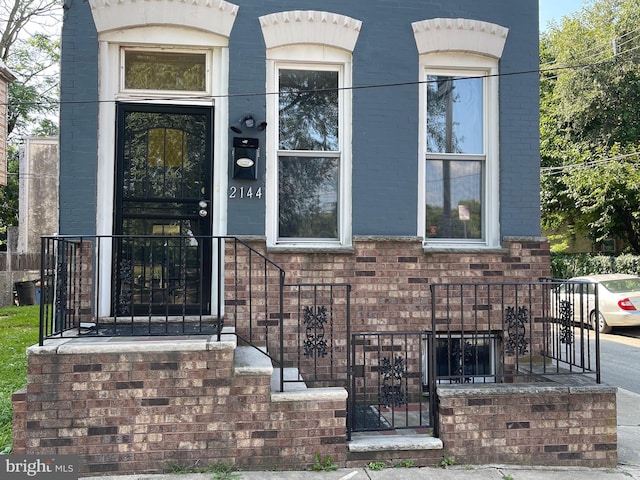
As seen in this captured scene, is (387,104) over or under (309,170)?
over

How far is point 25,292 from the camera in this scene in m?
15.3

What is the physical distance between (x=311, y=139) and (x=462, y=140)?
1617 mm

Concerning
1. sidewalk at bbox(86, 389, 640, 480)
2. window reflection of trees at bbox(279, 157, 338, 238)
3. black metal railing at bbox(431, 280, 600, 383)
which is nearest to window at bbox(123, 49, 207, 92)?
window reflection of trees at bbox(279, 157, 338, 238)

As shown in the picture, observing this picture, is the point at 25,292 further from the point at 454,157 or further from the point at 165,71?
the point at 454,157

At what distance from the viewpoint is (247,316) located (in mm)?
4891

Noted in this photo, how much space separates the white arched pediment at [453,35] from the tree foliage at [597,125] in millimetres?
12111

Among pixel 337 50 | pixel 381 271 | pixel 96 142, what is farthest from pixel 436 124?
pixel 96 142

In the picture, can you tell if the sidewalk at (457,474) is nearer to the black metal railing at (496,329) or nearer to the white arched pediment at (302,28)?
the black metal railing at (496,329)

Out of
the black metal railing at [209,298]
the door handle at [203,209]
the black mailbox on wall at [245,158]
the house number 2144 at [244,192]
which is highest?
the black mailbox on wall at [245,158]

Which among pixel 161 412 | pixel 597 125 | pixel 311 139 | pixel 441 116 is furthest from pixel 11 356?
pixel 597 125

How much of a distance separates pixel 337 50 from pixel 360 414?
3545 mm

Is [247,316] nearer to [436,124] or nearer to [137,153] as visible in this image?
[137,153]

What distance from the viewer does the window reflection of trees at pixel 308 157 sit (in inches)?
204

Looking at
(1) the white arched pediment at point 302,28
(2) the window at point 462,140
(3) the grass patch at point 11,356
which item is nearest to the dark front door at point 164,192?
(1) the white arched pediment at point 302,28
